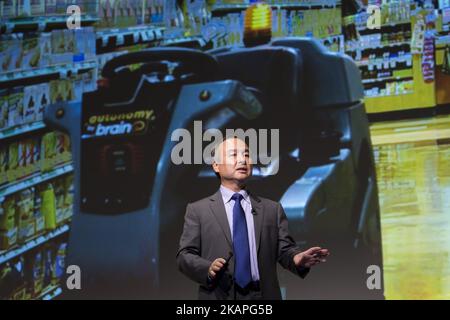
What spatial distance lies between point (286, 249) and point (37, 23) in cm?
197

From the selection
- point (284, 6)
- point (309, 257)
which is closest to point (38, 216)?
point (284, 6)

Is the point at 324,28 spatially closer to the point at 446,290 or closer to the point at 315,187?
the point at 315,187

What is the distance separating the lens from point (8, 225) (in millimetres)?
3195

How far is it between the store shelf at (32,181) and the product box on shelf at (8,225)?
0.05m

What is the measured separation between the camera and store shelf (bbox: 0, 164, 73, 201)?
10.5 feet

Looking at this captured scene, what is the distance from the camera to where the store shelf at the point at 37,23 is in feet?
10.4

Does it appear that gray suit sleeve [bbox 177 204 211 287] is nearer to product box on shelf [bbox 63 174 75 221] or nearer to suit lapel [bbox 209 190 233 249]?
suit lapel [bbox 209 190 233 249]

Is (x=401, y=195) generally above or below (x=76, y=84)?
below

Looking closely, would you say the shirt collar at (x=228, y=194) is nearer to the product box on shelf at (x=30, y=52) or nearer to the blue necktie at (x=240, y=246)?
the blue necktie at (x=240, y=246)

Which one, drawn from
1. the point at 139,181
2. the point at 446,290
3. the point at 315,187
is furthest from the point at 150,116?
the point at 446,290

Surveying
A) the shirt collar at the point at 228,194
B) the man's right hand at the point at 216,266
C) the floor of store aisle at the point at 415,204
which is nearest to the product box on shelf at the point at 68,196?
the floor of store aisle at the point at 415,204
